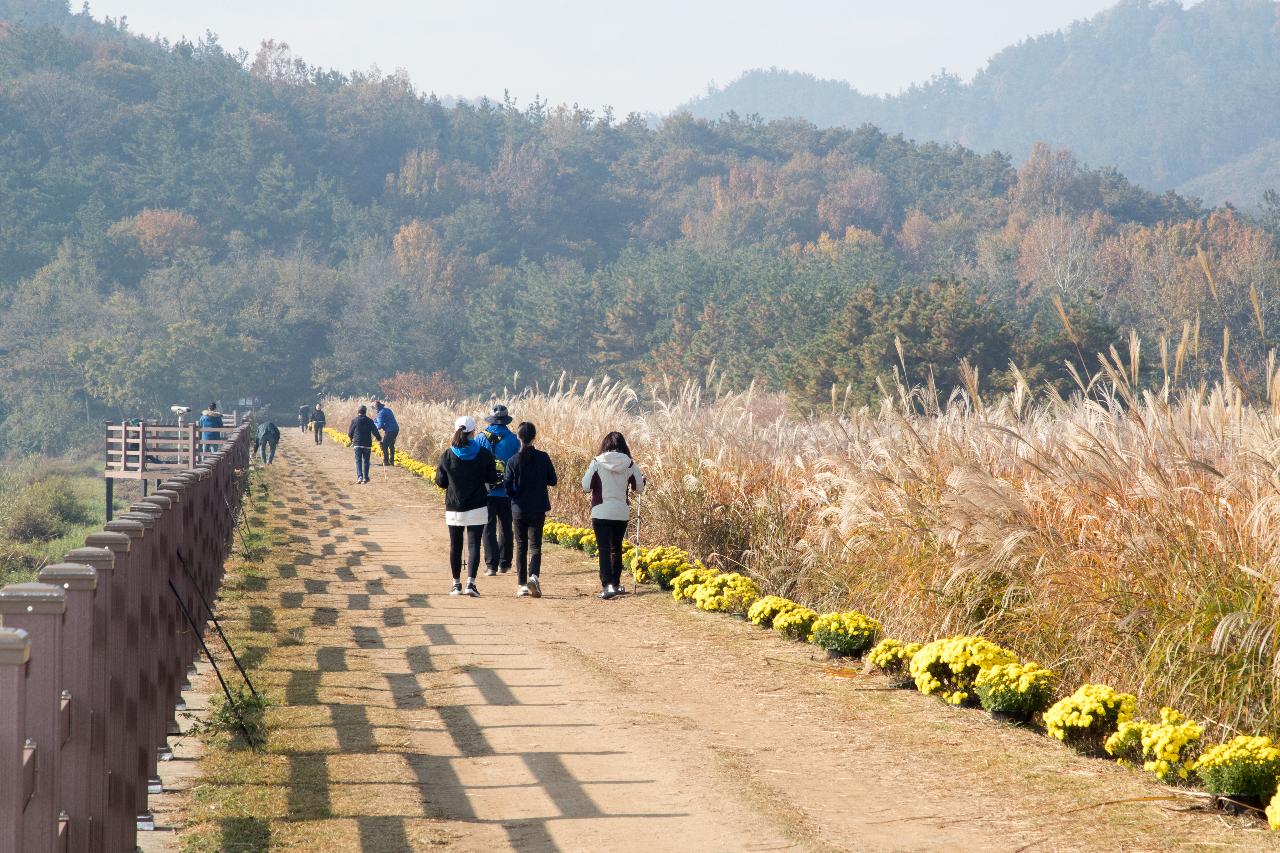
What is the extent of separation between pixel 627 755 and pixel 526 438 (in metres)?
6.76

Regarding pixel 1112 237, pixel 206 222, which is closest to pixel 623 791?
pixel 1112 237

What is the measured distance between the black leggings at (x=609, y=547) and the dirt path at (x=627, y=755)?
1.35 meters

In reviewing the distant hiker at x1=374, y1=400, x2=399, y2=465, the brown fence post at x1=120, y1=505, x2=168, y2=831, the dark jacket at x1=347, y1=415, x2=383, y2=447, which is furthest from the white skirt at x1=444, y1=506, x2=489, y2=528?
the distant hiker at x1=374, y1=400, x2=399, y2=465

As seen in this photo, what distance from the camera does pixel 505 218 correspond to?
120062mm

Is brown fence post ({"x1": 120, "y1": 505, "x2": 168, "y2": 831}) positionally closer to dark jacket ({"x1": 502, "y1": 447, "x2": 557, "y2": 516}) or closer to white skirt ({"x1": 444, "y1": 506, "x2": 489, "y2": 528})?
white skirt ({"x1": 444, "y1": 506, "x2": 489, "y2": 528})

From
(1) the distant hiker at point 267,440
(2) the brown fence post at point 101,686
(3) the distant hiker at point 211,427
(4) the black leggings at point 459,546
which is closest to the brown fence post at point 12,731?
(2) the brown fence post at point 101,686

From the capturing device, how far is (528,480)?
44.7 feet

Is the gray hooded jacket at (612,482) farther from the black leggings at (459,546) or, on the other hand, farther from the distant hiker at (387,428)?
the distant hiker at (387,428)

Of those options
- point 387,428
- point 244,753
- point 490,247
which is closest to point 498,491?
point 244,753

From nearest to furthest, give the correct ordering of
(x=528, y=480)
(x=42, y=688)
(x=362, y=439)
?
(x=42, y=688) → (x=528, y=480) → (x=362, y=439)

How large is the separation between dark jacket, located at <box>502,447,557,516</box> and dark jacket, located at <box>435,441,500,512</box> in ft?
1.15

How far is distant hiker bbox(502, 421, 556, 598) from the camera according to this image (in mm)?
13266

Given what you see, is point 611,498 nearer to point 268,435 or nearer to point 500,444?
point 500,444

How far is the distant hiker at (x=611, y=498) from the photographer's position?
12.8 metres
